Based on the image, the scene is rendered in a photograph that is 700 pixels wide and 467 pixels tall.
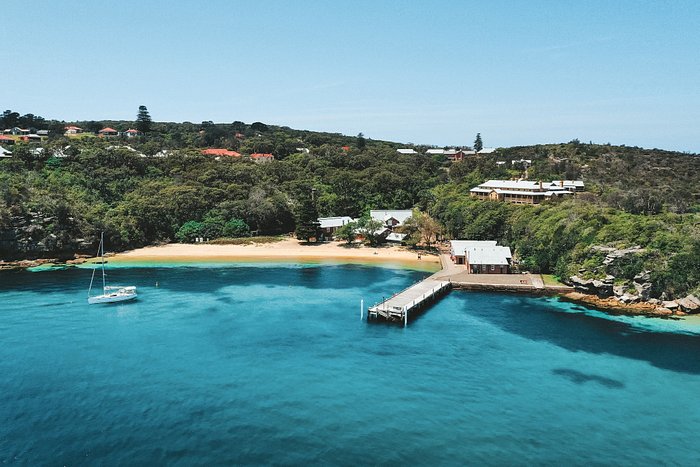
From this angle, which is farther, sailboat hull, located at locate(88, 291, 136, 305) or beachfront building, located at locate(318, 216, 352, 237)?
beachfront building, located at locate(318, 216, 352, 237)

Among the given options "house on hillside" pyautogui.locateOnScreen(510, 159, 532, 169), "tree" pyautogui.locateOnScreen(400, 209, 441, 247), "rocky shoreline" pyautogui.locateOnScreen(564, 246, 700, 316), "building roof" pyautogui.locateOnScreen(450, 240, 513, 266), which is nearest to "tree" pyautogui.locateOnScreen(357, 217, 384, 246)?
"tree" pyautogui.locateOnScreen(400, 209, 441, 247)

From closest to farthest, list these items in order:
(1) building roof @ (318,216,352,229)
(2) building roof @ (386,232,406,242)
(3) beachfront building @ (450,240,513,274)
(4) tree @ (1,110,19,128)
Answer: (3) beachfront building @ (450,240,513,274)
(2) building roof @ (386,232,406,242)
(1) building roof @ (318,216,352,229)
(4) tree @ (1,110,19,128)

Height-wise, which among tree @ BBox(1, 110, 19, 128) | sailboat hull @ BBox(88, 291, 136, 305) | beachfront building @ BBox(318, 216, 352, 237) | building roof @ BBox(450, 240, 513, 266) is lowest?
sailboat hull @ BBox(88, 291, 136, 305)

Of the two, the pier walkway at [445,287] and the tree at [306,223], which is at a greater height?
the tree at [306,223]

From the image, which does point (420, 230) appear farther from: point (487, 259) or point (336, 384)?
point (336, 384)

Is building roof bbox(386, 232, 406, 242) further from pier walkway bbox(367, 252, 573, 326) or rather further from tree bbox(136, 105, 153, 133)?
tree bbox(136, 105, 153, 133)

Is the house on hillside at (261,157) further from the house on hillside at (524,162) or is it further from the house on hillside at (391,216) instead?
the house on hillside at (524,162)

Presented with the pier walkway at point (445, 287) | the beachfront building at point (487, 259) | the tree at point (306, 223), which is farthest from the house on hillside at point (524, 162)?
the pier walkway at point (445, 287)

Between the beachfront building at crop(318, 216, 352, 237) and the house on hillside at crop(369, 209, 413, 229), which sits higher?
the house on hillside at crop(369, 209, 413, 229)
